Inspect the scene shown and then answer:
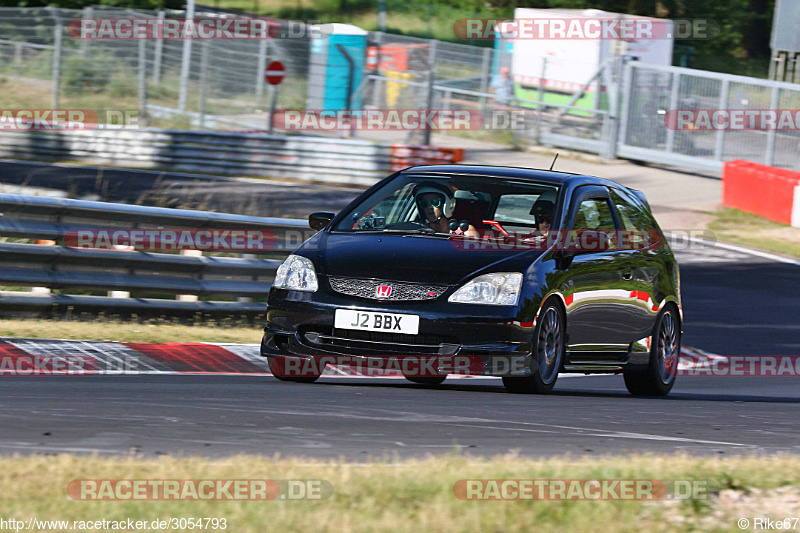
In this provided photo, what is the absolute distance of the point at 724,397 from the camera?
9602mm

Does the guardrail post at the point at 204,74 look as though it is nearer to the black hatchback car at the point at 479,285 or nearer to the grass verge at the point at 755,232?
the grass verge at the point at 755,232

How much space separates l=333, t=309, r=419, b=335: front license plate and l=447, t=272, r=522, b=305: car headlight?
27cm

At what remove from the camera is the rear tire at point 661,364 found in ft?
30.3

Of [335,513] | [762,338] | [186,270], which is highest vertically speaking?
[335,513]

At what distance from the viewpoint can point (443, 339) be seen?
24.4ft

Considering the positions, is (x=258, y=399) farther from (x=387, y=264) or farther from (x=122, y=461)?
(x=122, y=461)

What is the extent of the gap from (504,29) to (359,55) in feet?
33.7

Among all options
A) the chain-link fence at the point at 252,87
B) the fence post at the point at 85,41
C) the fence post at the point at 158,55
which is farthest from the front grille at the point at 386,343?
the fence post at the point at 85,41

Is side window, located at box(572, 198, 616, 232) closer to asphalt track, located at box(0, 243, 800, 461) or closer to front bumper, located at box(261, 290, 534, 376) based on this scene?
asphalt track, located at box(0, 243, 800, 461)

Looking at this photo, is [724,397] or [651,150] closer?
[724,397]

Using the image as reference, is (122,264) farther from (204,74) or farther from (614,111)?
(614,111)

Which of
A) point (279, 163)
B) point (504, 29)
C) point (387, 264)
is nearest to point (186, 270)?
point (387, 264)

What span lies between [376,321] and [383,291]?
18cm

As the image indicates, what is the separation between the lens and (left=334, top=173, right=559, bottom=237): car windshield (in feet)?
27.1
